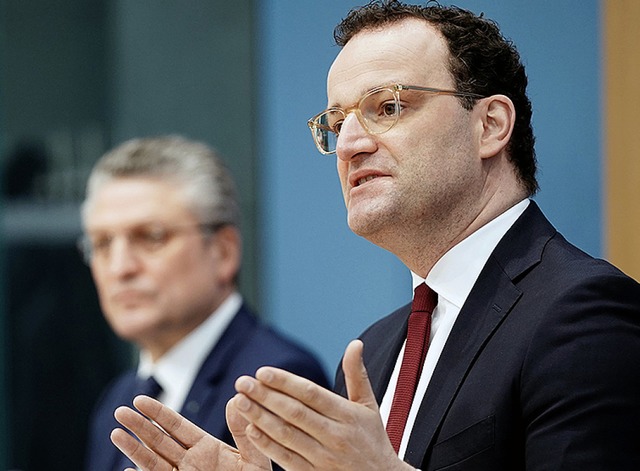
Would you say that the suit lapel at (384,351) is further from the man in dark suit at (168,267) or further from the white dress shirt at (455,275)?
the man in dark suit at (168,267)

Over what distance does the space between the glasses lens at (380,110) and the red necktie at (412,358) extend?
305 mm

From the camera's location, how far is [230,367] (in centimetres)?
316

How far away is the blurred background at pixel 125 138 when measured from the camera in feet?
12.6

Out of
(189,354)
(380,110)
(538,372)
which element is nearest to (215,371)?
(189,354)

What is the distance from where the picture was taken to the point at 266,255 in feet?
13.2

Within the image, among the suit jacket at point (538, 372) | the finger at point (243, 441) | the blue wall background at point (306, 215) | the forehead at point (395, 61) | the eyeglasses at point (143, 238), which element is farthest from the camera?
the blue wall background at point (306, 215)

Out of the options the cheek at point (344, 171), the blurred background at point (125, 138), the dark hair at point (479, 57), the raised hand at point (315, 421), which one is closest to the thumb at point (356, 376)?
the raised hand at point (315, 421)

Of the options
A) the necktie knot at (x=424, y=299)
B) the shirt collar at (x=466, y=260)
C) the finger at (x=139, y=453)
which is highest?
the shirt collar at (x=466, y=260)

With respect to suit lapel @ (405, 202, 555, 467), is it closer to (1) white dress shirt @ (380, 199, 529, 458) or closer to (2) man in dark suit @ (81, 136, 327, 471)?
(1) white dress shirt @ (380, 199, 529, 458)

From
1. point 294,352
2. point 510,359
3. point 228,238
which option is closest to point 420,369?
point 510,359

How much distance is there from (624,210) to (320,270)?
122 cm

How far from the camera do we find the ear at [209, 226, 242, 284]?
11.3 feet

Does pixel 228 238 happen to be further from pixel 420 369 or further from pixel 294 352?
pixel 420 369

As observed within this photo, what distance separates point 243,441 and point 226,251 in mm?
1763
